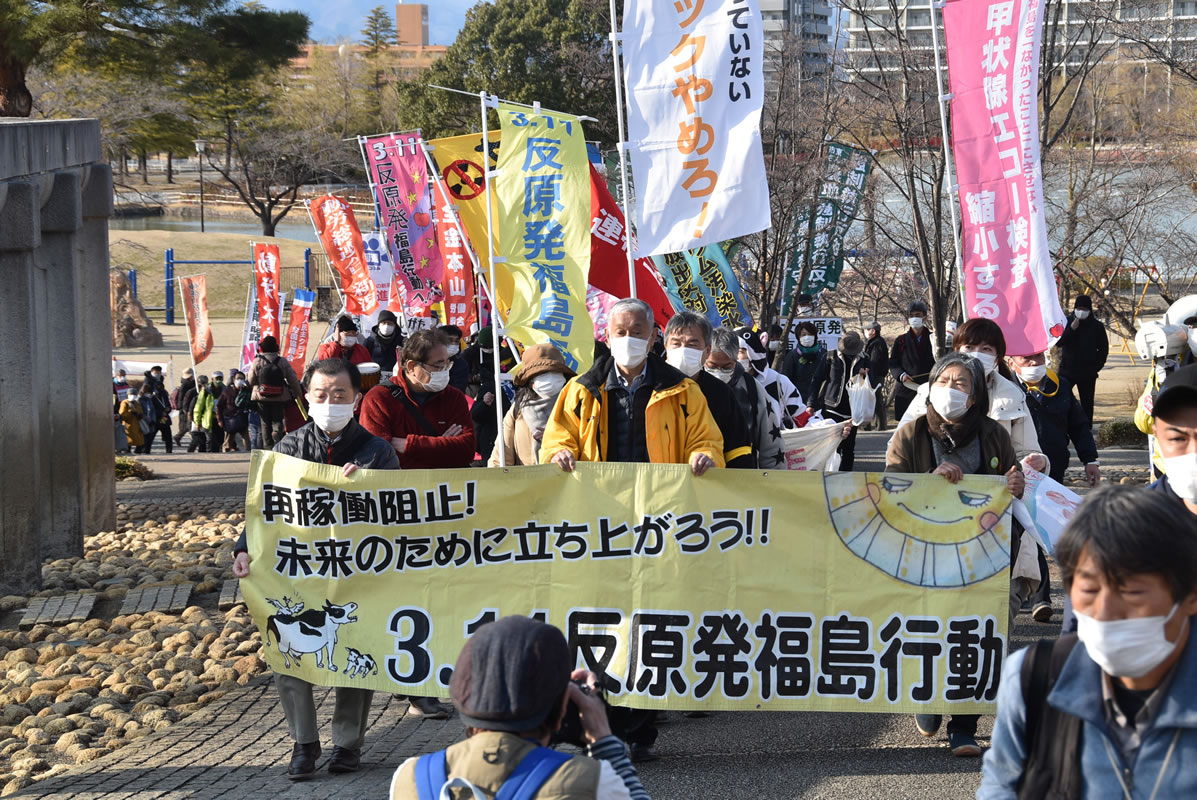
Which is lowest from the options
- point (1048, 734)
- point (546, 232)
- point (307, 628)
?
point (307, 628)

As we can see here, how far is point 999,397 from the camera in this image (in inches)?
245

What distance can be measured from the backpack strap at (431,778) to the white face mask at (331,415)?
128 inches

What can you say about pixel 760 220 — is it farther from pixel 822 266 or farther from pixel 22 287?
pixel 822 266

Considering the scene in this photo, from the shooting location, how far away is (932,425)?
571 centimetres

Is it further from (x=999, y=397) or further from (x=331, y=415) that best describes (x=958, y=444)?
(x=331, y=415)

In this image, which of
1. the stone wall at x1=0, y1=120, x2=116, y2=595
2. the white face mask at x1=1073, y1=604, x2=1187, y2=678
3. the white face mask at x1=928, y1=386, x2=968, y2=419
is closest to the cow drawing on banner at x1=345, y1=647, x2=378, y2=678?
the white face mask at x1=928, y1=386, x2=968, y2=419

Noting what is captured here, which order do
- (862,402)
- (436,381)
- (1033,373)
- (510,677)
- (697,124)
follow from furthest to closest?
(862,402) < (697,124) < (1033,373) < (436,381) < (510,677)

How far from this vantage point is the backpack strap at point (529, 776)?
2.45 meters

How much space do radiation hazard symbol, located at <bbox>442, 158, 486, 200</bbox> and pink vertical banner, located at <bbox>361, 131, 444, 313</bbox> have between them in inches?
240

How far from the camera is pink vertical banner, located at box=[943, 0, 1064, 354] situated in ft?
25.7

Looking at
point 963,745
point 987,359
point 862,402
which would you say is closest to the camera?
point 963,745

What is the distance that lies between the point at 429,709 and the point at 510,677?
4.25 m

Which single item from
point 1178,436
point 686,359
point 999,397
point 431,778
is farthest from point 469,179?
point 431,778

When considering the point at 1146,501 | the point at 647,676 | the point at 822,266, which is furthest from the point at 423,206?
the point at 1146,501
